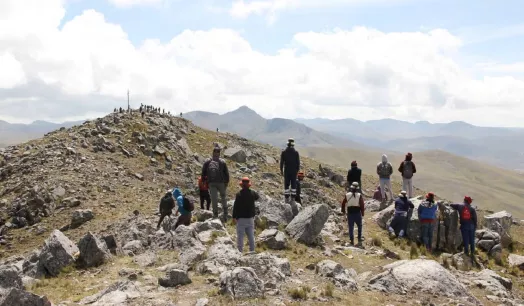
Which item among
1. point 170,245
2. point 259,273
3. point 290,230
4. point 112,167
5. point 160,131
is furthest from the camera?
point 160,131

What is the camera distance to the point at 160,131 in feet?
157

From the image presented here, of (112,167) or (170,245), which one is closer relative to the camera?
(170,245)

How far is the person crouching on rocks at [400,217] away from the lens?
24.4m

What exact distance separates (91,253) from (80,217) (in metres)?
10.5

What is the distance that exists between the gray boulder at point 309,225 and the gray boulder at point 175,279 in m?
8.33

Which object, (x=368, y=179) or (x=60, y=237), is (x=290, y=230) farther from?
(x=368, y=179)

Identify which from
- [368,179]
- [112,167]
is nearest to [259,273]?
[112,167]

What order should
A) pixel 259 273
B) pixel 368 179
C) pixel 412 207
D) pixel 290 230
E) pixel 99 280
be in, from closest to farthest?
pixel 259 273, pixel 99 280, pixel 290 230, pixel 412 207, pixel 368 179

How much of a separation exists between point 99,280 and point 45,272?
3.22 meters

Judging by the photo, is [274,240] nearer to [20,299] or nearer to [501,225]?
[20,299]

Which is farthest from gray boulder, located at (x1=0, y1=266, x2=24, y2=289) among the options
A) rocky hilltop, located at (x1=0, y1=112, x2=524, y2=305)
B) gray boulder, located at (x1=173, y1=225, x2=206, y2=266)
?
gray boulder, located at (x1=173, y1=225, x2=206, y2=266)

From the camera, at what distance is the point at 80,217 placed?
2756 centimetres

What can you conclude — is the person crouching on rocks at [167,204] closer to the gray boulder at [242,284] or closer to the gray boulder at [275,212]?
the gray boulder at [275,212]

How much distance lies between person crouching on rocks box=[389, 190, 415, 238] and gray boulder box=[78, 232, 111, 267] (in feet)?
51.9
